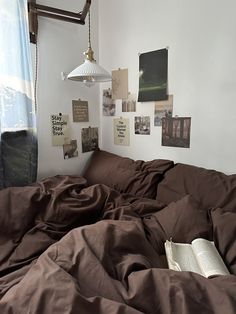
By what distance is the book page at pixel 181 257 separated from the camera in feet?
3.31

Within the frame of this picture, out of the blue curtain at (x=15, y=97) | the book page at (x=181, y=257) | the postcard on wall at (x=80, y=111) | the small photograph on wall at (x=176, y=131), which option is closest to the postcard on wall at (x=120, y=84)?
the postcard on wall at (x=80, y=111)

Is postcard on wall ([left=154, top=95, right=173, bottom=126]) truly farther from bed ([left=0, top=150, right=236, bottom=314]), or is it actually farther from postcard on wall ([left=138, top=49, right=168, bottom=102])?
bed ([left=0, top=150, right=236, bottom=314])

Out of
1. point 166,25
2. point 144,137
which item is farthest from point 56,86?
point 166,25

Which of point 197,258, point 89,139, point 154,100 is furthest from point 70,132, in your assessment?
point 197,258

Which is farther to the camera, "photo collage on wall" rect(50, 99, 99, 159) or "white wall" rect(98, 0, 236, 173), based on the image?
"photo collage on wall" rect(50, 99, 99, 159)

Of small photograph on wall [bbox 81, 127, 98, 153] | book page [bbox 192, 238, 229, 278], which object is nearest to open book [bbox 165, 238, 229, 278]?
book page [bbox 192, 238, 229, 278]

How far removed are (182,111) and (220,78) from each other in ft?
1.03

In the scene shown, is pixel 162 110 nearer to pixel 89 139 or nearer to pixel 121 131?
pixel 121 131

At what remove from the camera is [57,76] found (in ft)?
6.38

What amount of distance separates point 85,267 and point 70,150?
4.44ft

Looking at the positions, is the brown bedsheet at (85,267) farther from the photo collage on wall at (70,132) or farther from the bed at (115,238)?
the photo collage on wall at (70,132)

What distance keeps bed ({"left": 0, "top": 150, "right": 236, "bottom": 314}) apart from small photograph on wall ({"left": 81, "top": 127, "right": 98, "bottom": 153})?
0.16 meters

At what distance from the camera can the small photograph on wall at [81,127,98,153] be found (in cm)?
219

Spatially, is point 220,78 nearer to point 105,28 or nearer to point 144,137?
point 144,137
